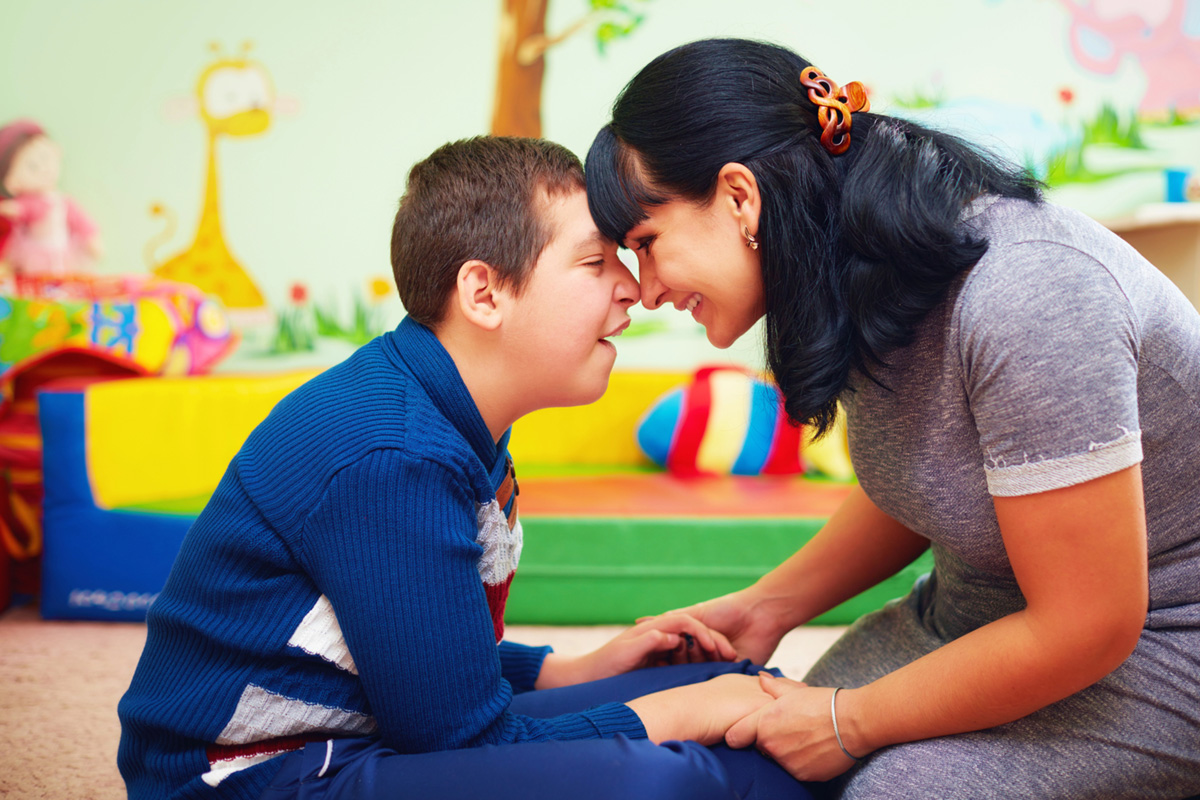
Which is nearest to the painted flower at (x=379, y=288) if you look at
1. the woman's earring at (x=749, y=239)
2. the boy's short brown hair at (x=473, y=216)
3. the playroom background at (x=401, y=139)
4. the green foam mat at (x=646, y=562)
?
the playroom background at (x=401, y=139)

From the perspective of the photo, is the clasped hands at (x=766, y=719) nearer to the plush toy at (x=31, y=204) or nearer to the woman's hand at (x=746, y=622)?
the woman's hand at (x=746, y=622)

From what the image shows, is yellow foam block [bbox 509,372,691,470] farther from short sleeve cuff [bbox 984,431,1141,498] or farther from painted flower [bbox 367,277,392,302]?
short sleeve cuff [bbox 984,431,1141,498]

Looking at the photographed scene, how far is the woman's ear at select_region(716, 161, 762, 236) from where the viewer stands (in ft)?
2.68

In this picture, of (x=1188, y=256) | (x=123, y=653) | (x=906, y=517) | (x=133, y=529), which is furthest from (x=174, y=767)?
(x=1188, y=256)

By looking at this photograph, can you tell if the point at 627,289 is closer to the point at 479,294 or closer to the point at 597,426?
the point at 479,294

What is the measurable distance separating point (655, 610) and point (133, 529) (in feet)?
4.09

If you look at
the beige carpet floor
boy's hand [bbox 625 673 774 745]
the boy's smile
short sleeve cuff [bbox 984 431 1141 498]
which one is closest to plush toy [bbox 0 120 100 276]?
the beige carpet floor

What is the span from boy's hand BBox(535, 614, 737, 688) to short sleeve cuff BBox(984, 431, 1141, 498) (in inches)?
18.7

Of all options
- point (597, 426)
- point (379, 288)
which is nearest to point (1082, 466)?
point (597, 426)

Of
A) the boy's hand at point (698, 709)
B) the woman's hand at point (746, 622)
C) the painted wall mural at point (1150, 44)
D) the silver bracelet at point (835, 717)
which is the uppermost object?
the painted wall mural at point (1150, 44)

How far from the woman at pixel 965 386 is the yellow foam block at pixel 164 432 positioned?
153 cm

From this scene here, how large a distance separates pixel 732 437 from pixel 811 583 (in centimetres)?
122

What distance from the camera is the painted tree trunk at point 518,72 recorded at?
265 centimetres

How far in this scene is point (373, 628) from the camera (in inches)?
28.4
